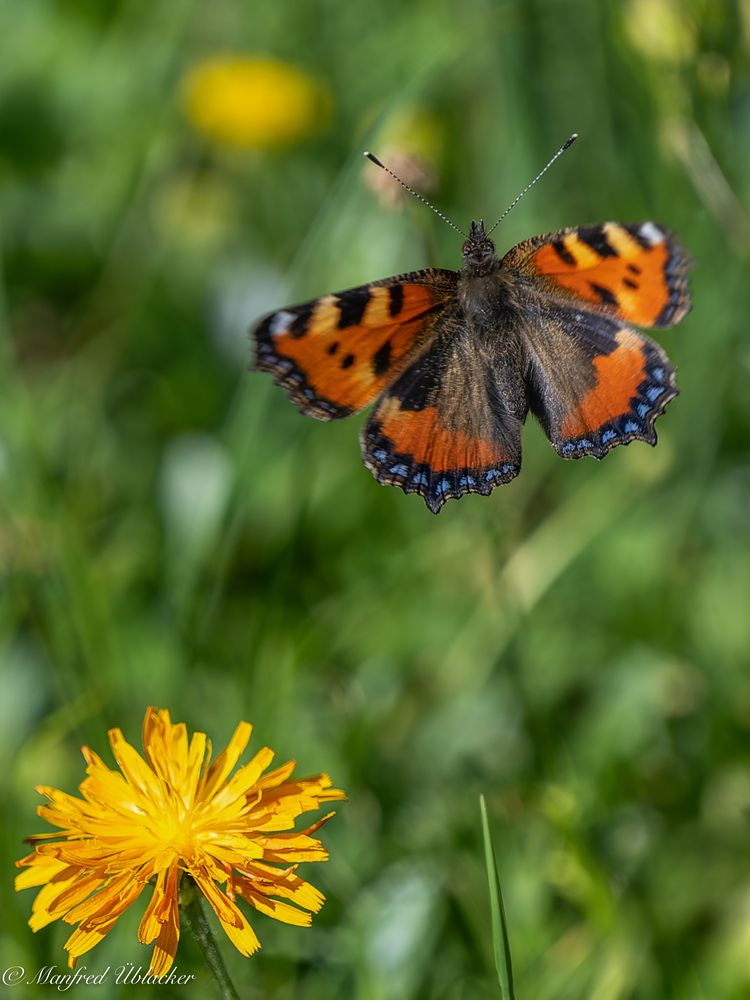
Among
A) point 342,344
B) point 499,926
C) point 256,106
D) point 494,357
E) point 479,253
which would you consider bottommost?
point 499,926

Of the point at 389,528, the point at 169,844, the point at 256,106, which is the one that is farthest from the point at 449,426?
the point at 256,106

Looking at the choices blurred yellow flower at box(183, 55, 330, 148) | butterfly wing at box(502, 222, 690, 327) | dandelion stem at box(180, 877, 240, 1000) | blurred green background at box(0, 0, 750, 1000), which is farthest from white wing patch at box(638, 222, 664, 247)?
blurred yellow flower at box(183, 55, 330, 148)

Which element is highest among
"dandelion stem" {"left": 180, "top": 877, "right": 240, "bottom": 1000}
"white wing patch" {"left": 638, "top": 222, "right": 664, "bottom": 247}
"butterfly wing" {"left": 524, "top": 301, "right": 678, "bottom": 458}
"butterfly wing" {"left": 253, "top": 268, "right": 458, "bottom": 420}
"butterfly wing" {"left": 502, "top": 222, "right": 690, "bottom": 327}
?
"white wing patch" {"left": 638, "top": 222, "right": 664, "bottom": 247}

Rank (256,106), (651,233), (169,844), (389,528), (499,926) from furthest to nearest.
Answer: (256,106) → (389,528) → (651,233) → (169,844) → (499,926)

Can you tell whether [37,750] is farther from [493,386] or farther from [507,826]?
[493,386]

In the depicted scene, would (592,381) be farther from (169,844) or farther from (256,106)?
(256,106)

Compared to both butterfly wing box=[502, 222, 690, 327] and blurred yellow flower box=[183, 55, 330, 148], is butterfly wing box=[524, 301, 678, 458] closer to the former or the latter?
butterfly wing box=[502, 222, 690, 327]

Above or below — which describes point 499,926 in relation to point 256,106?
below

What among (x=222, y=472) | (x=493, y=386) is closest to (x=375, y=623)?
(x=222, y=472)
